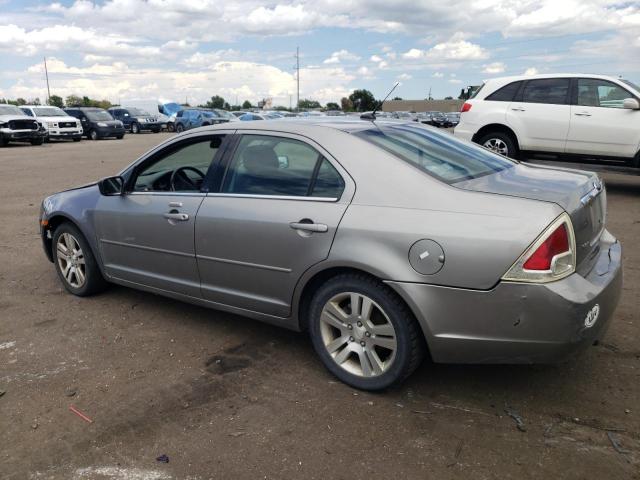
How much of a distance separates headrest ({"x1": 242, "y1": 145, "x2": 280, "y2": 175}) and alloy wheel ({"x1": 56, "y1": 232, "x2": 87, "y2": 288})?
1.99m

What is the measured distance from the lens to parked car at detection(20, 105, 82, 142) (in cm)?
2628

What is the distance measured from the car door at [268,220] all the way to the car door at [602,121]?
726 cm

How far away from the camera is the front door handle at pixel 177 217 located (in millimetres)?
3834

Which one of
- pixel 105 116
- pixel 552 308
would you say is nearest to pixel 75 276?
pixel 552 308

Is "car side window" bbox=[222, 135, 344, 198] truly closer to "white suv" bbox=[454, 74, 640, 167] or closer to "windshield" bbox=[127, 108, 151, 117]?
"white suv" bbox=[454, 74, 640, 167]

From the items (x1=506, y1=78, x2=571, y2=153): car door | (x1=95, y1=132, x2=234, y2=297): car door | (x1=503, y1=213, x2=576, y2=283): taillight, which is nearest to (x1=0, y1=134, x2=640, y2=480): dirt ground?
(x1=95, y1=132, x2=234, y2=297): car door

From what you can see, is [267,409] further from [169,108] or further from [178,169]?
[169,108]

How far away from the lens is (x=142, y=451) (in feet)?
9.03

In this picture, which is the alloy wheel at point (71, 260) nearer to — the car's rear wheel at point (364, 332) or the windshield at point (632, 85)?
the car's rear wheel at point (364, 332)

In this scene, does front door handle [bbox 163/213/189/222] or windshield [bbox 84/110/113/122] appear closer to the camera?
front door handle [bbox 163/213/189/222]

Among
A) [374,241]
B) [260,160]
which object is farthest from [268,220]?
[374,241]

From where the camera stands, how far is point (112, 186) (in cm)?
436

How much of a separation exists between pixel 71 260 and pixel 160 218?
4.62 feet

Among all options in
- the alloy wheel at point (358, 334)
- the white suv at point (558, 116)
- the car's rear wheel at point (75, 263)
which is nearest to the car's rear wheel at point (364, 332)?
the alloy wheel at point (358, 334)
